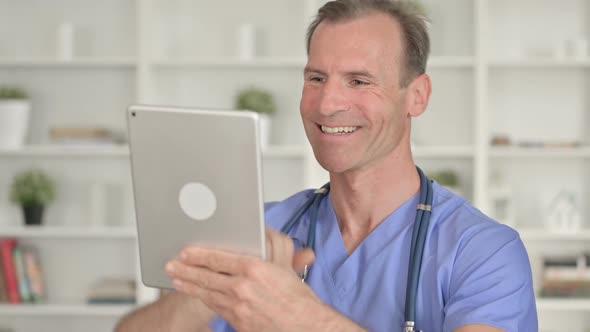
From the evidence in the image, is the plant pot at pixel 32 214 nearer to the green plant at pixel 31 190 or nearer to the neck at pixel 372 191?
the green plant at pixel 31 190

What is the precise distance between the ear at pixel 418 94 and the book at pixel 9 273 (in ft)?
9.71

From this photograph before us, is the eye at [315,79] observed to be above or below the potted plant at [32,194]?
above

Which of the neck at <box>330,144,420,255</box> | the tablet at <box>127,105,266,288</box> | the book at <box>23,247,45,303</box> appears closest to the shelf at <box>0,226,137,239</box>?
the book at <box>23,247,45,303</box>

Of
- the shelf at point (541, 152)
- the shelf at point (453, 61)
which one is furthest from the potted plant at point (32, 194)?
the shelf at point (541, 152)

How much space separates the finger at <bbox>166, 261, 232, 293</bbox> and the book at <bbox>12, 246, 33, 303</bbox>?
120 inches

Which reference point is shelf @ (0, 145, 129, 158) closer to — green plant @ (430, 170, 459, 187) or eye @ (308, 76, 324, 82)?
green plant @ (430, 170, 459, 187)

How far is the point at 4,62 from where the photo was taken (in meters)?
4.21

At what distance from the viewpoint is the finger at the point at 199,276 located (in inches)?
54.7

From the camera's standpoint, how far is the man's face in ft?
5.37

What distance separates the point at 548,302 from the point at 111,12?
2.38m

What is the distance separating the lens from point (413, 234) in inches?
63.0

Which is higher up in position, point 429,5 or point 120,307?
point 429,5

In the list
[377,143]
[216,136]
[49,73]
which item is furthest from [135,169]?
[49,73]

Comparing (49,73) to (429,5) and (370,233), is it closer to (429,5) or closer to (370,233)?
(429,5)
